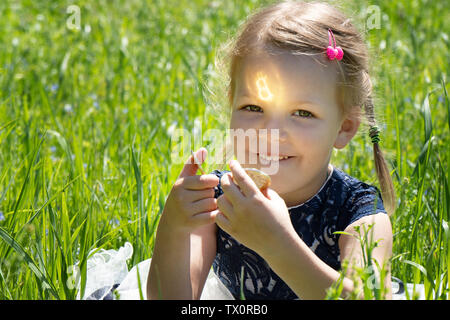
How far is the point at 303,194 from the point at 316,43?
0.47 m

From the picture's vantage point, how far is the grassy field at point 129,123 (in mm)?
1997

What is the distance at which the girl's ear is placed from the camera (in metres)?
2.04

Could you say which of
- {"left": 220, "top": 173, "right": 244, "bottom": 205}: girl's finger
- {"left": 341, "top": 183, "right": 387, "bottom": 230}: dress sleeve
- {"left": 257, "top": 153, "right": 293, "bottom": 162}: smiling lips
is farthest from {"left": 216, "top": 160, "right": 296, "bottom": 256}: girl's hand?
{"left": 341, "top": 183, "right": 387, "bottom": 230}: dress sleeve

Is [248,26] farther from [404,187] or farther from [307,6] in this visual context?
[404,187]

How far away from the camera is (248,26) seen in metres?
2.09

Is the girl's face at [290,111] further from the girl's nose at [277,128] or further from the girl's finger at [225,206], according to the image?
the girl's finger at [225,206]

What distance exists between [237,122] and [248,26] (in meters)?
0.37

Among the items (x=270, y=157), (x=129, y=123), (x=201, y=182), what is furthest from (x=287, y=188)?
(x=129, y=123)

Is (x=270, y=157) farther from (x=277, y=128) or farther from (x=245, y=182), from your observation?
(x=245, y=182)

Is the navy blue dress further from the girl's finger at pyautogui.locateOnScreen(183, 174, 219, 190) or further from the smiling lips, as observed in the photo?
the girl's finger at pyautogui.locateOnScreen(183, 174, 219, 190)

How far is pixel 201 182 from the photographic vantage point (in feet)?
5.50

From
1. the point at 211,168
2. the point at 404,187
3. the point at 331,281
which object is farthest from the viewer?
the point at 211,168

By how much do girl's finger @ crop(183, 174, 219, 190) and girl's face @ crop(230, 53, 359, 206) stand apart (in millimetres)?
207
